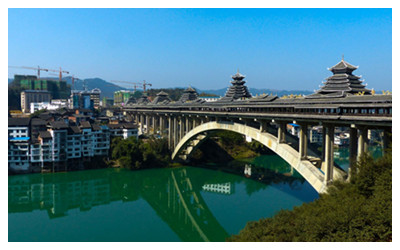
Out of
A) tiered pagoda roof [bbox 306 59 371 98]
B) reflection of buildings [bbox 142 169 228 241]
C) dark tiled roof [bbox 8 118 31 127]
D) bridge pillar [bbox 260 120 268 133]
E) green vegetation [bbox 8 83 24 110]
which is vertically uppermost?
green vegetation [bbox 8 83 24 110]

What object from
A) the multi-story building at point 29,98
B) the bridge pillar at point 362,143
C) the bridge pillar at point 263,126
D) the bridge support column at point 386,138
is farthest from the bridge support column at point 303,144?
the multi-story building at point 29,98

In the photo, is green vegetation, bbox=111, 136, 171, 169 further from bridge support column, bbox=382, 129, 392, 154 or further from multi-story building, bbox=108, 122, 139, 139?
bridge support column, bbox=382, 129, 392, 154

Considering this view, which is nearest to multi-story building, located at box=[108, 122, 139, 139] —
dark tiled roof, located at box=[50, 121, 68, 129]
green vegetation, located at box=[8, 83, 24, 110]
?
dark tiled roof, located at box=[50, 121, 68, 129]

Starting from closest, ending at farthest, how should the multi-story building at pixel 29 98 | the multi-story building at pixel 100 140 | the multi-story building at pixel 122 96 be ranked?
the multi-story building at pixel 100 140 → the multi-story building at pixel 29 98 → the multi-story building at pixel 122 96

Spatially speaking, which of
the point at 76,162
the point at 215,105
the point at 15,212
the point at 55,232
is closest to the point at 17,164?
the point at 76,162

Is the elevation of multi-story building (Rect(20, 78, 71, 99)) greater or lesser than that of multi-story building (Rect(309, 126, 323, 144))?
greater

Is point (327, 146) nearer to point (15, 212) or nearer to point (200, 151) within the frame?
point (15, 212)

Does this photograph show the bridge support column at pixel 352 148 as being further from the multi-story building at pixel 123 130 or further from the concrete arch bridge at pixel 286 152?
the multi-story building at pixel 123 130

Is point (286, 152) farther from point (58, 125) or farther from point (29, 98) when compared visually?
point (29, 98)

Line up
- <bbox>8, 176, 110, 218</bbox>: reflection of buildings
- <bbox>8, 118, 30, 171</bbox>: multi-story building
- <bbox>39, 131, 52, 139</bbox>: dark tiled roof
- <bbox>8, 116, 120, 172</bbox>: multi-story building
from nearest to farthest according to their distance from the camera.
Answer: <bbox>8, 176, 110, 218</bbox>: reflection of buildings < <bbox>8, 118, 30, 171</bbox>: multi-story building < <bbox>8, 116, 120, 172</bbox>: multi-story building < <bbox>39, 131, 52, 139</bbox>: dark tiled roof
